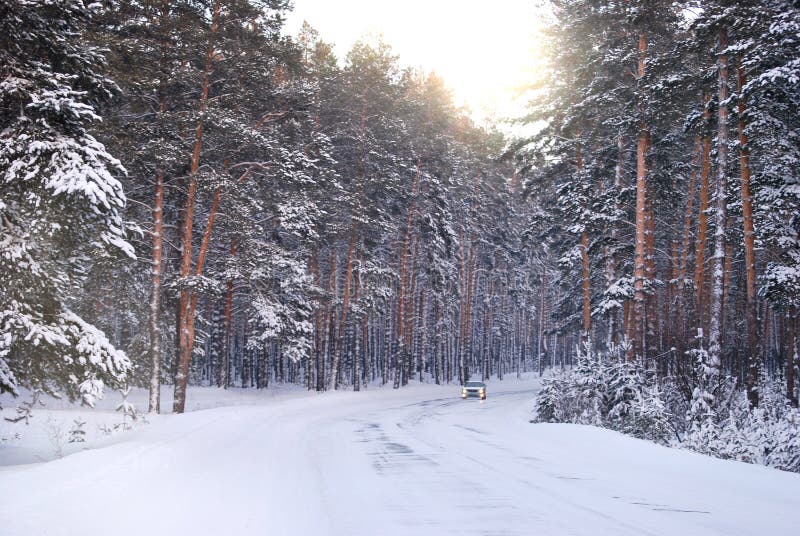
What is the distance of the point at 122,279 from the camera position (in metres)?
20.2

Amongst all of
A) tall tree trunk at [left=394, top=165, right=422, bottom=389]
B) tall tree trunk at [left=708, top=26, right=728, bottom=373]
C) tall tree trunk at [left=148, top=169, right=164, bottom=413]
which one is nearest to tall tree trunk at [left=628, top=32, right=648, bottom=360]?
tall tree trunk at [left=708, top=26, right=728, bottom=373]

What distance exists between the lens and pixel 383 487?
8.09 metres

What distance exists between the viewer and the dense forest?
11.4 meters

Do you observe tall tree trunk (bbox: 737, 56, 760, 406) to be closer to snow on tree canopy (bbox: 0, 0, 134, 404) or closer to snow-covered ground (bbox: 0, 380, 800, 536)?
snow-covered ground (bbox: 0, 380, 800, 536)

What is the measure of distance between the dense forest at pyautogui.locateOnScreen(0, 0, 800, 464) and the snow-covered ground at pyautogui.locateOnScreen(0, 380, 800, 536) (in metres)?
2.92

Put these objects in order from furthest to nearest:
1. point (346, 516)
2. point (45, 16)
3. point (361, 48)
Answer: point (361, 48)
point (45, 16)
point (346, 516)

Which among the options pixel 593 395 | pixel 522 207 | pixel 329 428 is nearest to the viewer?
pixel 329 428

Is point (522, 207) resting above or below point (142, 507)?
above

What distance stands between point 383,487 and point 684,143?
84.0 feet

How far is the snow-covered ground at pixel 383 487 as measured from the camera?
6.08m

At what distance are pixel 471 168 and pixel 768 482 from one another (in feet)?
123

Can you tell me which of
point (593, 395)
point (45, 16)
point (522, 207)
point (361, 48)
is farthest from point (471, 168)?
point (45, 16)

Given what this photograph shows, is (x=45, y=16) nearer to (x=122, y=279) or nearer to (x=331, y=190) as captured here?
(x=122, y=279)

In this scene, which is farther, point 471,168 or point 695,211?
point 471,168
